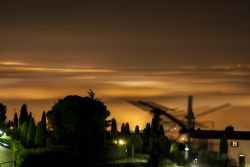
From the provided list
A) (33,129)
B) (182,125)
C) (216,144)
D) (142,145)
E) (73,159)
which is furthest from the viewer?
(216,144)

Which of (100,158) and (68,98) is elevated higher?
(68,98)

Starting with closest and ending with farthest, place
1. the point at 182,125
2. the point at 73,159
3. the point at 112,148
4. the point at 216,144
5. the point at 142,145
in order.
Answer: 1. the point at 182,125
2. the point at 73,159
3. the point at 112,148
4. the point at 142,145
5. the point at 216,144

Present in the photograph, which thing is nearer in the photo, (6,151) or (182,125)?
(182,125)

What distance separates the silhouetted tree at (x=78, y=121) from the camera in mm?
56125

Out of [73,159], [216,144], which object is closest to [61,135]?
[73,159]

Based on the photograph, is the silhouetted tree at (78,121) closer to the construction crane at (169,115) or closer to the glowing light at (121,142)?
the glowing light at (121,142)

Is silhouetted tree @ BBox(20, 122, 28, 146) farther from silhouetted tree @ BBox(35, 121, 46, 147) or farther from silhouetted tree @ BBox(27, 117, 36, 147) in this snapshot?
Answer: silhouetted tree @ BBox(35, 121, 46, 147)

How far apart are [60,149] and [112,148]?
15.4 feet

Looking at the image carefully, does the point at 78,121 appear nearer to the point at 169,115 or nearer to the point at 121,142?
the point at 121,142

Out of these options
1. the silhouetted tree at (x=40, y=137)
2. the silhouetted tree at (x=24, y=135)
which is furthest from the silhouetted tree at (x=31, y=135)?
the silhouetted tree at (x=40, y=137)

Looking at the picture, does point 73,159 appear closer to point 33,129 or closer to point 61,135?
point 61,135

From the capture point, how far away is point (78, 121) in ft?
185

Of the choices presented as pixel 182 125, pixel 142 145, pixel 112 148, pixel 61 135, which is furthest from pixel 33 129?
pixel 182 125

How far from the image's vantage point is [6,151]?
51.2 metres
